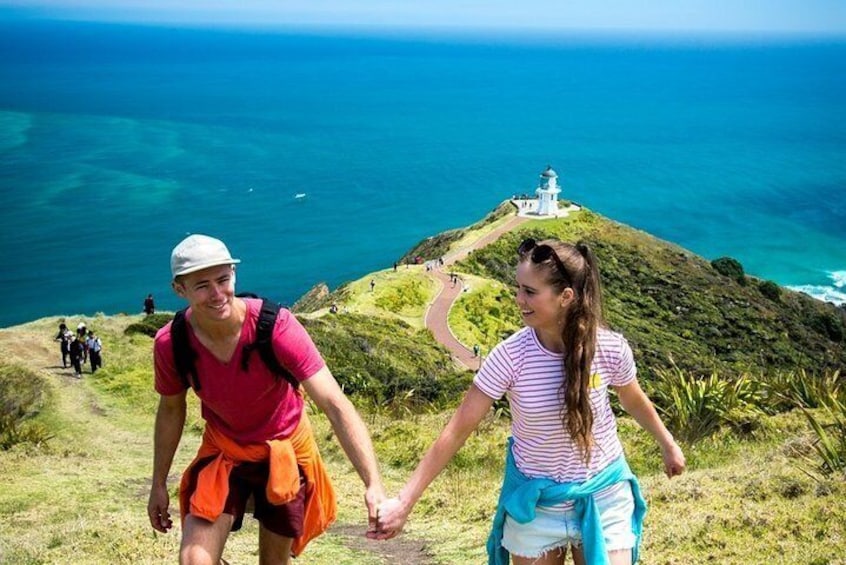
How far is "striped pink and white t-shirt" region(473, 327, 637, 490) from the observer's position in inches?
151

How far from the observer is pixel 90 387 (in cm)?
1786

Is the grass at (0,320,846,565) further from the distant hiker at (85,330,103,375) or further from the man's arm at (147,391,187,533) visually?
the distant hiker at (85,330,103,375)

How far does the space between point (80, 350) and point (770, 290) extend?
52934mm

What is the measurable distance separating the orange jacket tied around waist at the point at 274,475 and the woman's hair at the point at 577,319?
4.21 ft

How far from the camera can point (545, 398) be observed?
12.5 feet

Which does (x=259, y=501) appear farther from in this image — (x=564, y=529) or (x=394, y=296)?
(x=394, y=296)

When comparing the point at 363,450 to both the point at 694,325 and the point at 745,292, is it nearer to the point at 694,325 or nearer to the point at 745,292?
the point at 694,325

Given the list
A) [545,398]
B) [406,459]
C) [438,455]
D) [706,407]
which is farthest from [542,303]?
[406,459]

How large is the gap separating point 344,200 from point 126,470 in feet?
322

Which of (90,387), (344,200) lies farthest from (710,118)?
(90,387)

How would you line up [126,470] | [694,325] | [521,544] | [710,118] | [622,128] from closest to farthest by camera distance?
[521,544]
[126,470]
[694,325]
[622,128]
[710,118]

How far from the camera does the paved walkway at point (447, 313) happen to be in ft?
112

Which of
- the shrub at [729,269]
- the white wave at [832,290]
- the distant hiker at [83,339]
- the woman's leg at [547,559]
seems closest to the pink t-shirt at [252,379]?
the woman's leg at [547,559]

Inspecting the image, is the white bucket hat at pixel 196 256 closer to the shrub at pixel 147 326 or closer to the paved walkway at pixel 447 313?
the shrub at pixel 147 326
